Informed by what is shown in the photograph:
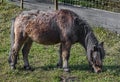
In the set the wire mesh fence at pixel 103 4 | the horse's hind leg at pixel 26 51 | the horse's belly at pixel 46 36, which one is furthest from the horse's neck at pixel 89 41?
the wire mesh fence at pixel 103 4

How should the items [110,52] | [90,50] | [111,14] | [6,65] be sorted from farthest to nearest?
[111,14] < [110,52] < [6,65] < [90,50]

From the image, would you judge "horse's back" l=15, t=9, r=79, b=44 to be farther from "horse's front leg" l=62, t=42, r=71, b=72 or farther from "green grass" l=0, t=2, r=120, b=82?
"green grass" l=0, t=2, r=120, b=82

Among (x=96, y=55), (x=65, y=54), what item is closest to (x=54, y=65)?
(x=65, y=54)

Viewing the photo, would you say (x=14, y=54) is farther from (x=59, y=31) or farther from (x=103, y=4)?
(x=103, y=4)

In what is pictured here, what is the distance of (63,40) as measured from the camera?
Answer: 8.23 meters

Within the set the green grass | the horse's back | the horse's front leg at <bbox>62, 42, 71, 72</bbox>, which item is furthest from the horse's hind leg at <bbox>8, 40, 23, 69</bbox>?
the horse's front leg at <bbox>62, 42, 71, 72</bbox>

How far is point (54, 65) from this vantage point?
8859mm

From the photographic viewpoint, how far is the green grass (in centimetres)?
817

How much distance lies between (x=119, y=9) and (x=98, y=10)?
0.65m

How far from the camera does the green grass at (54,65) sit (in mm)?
8173

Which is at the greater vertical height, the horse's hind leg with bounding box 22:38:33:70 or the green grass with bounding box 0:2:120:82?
the horse's hind leg with bounding box 22:38:33:70

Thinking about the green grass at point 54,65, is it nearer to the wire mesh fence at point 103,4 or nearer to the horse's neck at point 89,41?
the horse's neck at point 89,41

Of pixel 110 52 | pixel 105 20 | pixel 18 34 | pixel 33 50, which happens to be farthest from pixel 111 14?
pixel 18 34

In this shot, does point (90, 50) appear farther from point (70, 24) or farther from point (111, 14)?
point (111, 14)
